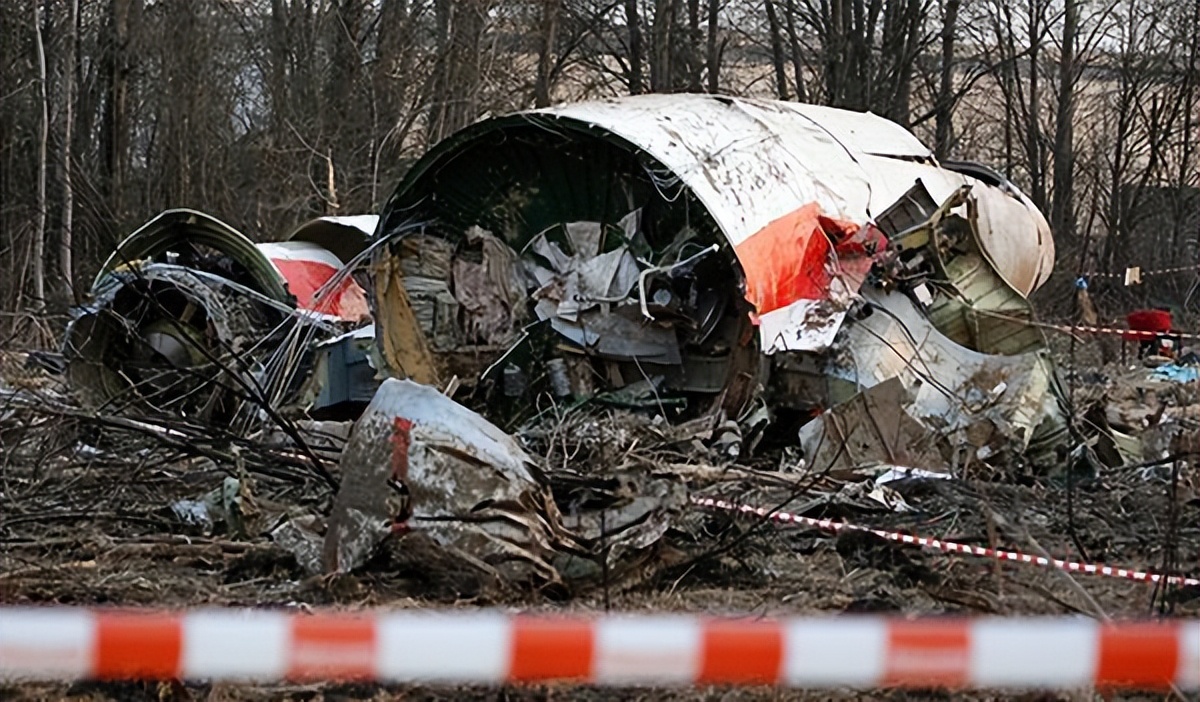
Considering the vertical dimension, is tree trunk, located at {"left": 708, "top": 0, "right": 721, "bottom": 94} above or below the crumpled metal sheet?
above

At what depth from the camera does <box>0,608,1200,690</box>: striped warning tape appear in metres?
2.82

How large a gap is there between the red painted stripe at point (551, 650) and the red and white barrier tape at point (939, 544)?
2.66 m

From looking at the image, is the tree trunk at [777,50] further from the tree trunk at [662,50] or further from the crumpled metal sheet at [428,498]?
the crumpled metal sheet at [428,498]

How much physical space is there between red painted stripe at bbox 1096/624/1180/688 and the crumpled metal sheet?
2431 mm

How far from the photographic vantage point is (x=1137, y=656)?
299 cm

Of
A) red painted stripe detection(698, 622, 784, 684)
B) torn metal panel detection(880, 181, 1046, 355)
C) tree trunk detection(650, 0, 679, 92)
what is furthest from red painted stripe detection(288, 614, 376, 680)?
tree trunk detection(650, 0, 679, 92)

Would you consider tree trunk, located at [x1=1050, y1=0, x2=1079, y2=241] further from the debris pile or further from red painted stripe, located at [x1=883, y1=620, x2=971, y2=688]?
red painted stripe, located at [x1=883, y1=620, x2=971, y2=688]

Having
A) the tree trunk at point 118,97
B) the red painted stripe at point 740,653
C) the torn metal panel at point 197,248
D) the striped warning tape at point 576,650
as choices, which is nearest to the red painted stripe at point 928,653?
the striped warning tape at point 576,650

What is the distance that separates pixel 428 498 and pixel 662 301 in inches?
169

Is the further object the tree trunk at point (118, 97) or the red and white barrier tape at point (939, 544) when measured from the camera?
the tree trunk at point (118, 97)

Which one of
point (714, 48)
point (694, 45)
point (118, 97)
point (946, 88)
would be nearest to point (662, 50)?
point (694, 45)

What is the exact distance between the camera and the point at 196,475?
23.1 feet

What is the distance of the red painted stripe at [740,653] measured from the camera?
284 cm

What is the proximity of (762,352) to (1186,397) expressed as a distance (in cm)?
495
